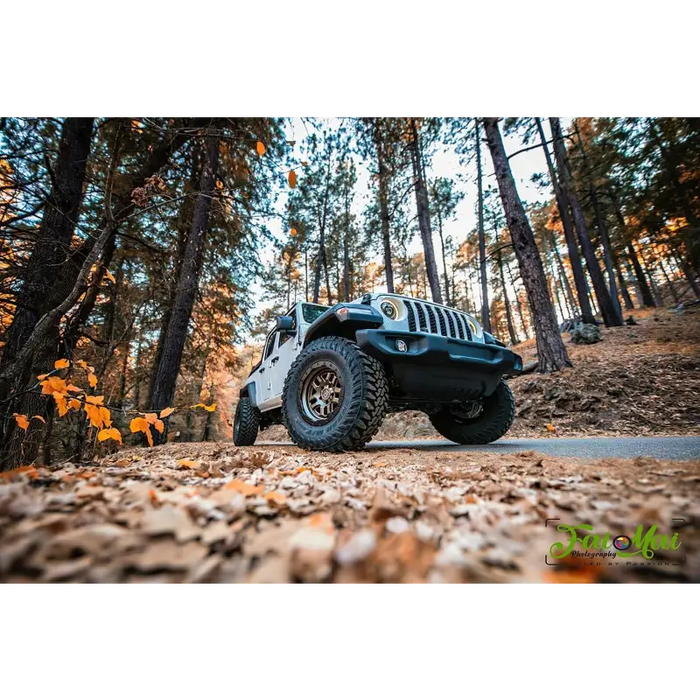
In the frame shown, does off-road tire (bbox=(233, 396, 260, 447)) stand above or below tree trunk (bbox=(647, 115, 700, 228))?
below

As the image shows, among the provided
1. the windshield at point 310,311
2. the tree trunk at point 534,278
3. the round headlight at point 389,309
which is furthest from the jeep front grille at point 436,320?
the tree trunk at point 534,278

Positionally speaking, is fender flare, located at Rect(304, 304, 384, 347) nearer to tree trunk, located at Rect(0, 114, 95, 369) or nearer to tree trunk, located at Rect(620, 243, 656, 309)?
tree trunk, located at Rect(0, 114, 95, 369)

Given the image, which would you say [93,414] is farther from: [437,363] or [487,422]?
[487,422]

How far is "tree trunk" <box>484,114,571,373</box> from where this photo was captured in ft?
22.7

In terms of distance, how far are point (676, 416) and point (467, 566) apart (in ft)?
19.7

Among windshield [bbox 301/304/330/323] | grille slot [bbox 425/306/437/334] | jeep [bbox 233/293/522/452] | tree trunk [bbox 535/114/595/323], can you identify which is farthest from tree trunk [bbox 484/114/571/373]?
tree trunk [bbox 535/114/595/323]

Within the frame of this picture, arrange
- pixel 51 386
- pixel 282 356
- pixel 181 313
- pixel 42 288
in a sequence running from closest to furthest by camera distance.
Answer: pixel 51 386 < pixel 42 288 < pixel 282 356 < pixel 181 313

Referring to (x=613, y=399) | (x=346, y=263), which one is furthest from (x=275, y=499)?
(x=346, y=263)

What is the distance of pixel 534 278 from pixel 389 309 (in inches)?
217

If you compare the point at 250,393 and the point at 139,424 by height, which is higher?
the point at 250,393

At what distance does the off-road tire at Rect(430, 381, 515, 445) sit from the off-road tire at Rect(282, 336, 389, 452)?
1.85 metres

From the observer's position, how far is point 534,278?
712 cm

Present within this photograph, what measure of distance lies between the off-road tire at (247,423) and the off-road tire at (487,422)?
3.43 metres
